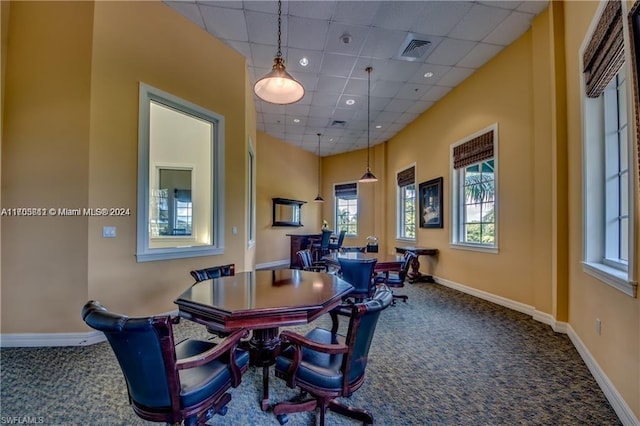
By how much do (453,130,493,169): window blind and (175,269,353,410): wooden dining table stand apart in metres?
3.52

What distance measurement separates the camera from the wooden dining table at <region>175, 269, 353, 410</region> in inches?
63.7

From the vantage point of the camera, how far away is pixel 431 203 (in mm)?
6094

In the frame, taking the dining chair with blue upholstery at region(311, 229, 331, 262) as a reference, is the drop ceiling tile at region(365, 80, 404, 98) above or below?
above

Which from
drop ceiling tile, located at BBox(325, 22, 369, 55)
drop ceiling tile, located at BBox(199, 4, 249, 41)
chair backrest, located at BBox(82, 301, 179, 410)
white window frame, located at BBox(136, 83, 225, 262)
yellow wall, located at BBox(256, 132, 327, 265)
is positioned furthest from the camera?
yellow wall, located at BBox(256, 132, 327, 265)

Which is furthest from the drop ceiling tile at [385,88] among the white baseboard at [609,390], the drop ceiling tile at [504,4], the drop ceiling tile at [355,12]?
the white baseboard at [609,390]

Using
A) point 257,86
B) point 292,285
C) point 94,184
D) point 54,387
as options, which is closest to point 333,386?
point 292,285

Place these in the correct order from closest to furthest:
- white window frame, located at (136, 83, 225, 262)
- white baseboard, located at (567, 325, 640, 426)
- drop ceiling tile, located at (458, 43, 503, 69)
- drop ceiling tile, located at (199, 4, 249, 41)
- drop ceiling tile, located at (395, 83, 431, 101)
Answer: white baseboard, located at (567, 325, 640, 426) → white window frame, located at (136, 83, 225, 262) → drop ceiling tile, located at (199, 4, 249, 41) → drop ceiling tile, located at (458, 43, 503, 69) → drop ceiling tile, located at (395, 83, 431, 101)

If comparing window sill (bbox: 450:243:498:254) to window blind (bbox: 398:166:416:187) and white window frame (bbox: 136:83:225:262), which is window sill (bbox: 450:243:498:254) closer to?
window blind (bbox: 398:166:416:187)

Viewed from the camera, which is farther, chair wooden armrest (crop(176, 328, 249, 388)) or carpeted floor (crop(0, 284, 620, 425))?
carpeted floor (crop(0, 284, 620, 425))

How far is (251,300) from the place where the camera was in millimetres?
1801

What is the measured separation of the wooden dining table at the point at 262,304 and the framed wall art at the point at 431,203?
4.04 metres

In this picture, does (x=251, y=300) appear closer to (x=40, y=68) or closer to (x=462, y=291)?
(x=40, y=68)

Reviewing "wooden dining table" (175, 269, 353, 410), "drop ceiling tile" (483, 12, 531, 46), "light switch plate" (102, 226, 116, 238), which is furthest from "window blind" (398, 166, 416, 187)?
"light switch plate" (102, 226, 116, 238)

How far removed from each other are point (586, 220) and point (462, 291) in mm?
2739
